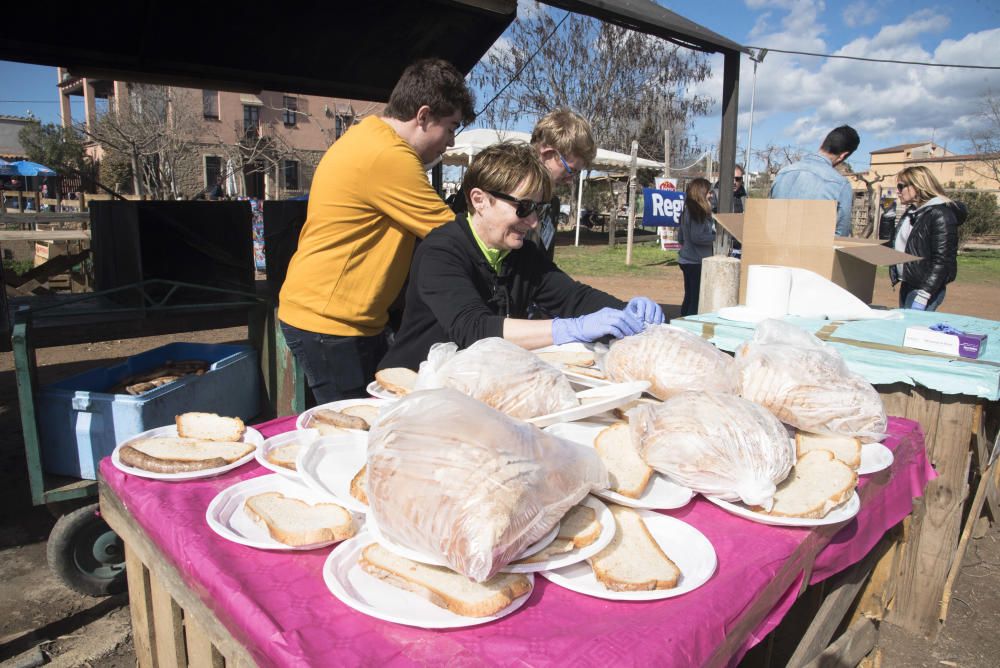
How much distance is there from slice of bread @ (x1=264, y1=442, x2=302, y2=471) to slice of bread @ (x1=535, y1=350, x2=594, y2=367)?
0.74 meters

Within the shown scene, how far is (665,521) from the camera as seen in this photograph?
120 cm

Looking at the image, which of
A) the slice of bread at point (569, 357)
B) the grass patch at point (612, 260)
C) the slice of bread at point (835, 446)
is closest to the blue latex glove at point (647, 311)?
the slice of bread at point (569, 357)

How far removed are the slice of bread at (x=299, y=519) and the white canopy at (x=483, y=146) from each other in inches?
576

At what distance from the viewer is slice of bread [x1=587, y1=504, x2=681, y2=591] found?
3.19ft

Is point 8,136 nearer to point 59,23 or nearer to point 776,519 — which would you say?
point 59,23

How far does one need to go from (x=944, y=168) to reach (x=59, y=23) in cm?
6688

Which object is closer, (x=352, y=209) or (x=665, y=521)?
(x=665, y=521)

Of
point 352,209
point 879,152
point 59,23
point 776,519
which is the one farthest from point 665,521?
point 879,152

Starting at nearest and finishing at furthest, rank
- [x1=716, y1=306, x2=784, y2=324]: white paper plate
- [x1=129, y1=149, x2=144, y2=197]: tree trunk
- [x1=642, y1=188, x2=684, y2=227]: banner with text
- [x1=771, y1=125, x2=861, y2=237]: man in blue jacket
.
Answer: [x1=716, y1=306, x2=784, y2=324]: white paper plate, [x1=771, y1=125, x2=861, y2=237]: man in blue jacket, [x1=642, y1=188, x2=684, y2=227]: banner with text, [x1=129, y1=149, x2=144, y2=197]: tree trunk

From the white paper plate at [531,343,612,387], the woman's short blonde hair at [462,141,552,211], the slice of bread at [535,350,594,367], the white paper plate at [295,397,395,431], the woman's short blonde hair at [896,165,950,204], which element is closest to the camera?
the white paper plate at [295,397,395,431]

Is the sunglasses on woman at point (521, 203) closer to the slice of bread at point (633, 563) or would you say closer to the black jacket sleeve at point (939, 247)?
the slice of bread at point (633, 563)

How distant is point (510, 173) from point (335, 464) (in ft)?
3.49

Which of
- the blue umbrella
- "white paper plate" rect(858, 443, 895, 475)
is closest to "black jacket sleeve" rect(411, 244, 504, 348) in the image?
"white paper plate" rect(858, 443, 895, 475)

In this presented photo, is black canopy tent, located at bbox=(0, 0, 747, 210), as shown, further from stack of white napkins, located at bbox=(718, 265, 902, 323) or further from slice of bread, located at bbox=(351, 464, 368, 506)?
slice of bread, located at bbox=(351, 464, 368, 506)
